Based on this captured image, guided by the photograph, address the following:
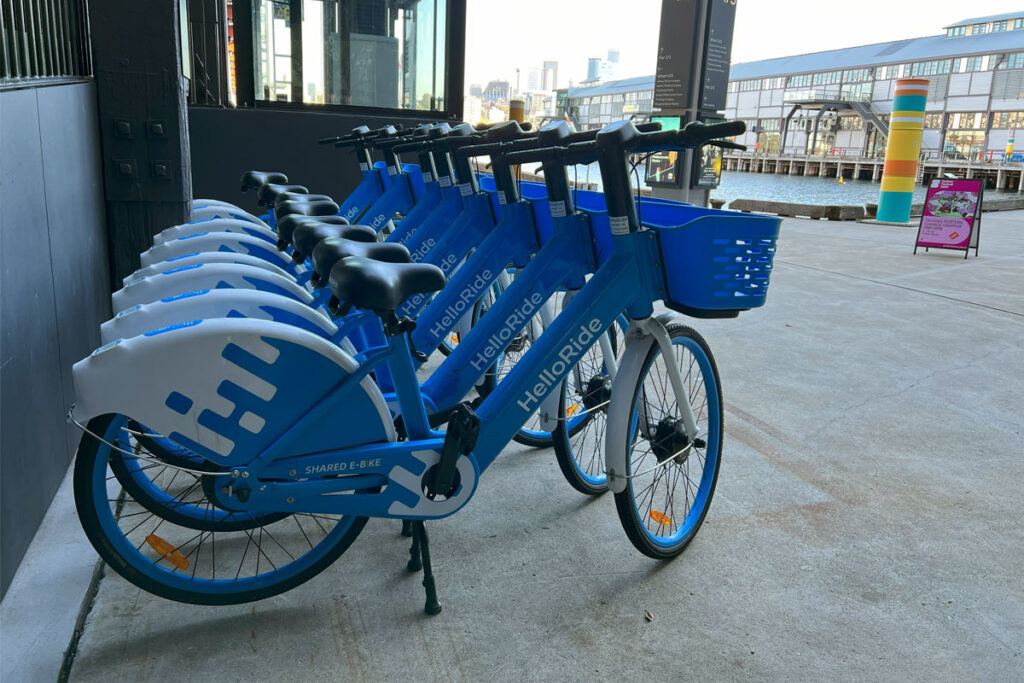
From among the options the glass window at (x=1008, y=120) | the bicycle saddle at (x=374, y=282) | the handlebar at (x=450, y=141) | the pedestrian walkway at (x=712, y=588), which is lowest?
the pedestrian walkway at (x=712, y=588)

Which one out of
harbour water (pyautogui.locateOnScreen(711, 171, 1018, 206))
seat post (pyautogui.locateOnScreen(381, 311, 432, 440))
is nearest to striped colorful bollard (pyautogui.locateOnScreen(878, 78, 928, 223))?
harbour water (pyautogui.locateOnScreen(711, 171, 1018, 206))

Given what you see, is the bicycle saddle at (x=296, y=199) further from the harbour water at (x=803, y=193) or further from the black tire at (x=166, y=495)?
the harbour water at (x=803, y=193)

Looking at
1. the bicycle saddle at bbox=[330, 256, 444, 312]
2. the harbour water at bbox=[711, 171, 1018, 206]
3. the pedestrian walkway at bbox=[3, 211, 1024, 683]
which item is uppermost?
the bicycle saddle at bbox=[330, 256, 444, 312]

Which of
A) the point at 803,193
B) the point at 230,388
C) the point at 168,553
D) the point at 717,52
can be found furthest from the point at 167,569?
the point at 803,193

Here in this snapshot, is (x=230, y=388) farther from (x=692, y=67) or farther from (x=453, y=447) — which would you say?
(x=692, y=67)

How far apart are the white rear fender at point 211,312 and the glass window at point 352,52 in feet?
15.3

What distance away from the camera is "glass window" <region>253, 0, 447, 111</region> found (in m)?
6.29

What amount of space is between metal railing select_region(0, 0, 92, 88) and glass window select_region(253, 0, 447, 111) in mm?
2594

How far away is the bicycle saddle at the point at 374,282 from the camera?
180cm

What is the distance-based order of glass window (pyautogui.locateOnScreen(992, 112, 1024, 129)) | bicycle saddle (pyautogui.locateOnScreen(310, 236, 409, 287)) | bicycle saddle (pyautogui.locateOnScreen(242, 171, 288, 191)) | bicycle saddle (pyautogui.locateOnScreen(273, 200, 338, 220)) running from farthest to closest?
glass window (pyautogui.locateOnScreen(992, 112, 1024, 129))
bicycle saddle (pyautogui.locateOnScreen(242, 171, 288, 191))
bicycle saddle (pyautogui.locateOnScreen(273, 200, 338, 220))
bicycle saddle (pyautogui.locateOnScreen(310, 236, 409, 287))

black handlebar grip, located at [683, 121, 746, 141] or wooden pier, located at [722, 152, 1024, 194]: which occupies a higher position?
black handlebar grip, located at [683, 121, 746, 141]

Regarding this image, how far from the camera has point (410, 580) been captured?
2.32 meters

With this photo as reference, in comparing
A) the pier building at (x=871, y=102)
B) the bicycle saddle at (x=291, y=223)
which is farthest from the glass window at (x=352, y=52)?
the pier building at (x=871, y=102)

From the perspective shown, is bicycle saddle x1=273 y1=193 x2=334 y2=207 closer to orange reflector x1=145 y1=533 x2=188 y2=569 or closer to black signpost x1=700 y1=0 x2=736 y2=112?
orange reflector x1=145 y1=533 x2=188 y2=569
